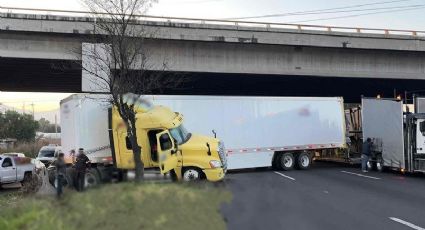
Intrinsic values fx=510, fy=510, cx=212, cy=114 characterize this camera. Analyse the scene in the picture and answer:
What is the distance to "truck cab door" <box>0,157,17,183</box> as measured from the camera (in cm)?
2386

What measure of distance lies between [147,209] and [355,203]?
253 inches

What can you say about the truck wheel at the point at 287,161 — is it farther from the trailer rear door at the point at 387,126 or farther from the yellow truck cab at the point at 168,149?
the yellow truck cab at the point at 168,149

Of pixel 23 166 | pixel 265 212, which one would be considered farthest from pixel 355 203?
pixel 23 166

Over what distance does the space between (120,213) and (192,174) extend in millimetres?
8954

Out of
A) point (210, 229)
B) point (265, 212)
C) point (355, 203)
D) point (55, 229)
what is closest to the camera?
point (55, 229)

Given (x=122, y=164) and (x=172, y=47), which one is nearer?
(x=122, y=164)

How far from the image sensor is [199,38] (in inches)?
1081

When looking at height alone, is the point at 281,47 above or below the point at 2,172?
above

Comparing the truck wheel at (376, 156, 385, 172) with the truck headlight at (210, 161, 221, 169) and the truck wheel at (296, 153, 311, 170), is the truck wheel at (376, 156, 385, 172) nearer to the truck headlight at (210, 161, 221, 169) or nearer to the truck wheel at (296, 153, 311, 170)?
the truck wheel at (296, 153, 311, 170)

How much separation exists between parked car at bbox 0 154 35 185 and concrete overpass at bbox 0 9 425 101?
5.09 meters

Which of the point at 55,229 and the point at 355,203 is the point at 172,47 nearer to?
the point at 355,203

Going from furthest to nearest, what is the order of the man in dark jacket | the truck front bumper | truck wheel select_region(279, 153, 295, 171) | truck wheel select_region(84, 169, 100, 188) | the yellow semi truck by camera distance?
truck wheel select_region(279, 153, 295, 171) < the truck front bumper < the yellow semi truck < truck wheel select_region(84, 169, 100, 188) < the man in dark jacket

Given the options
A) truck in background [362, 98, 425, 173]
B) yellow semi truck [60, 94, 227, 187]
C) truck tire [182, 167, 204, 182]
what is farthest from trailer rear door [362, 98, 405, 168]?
truck tire [182, 167, 204, 182]

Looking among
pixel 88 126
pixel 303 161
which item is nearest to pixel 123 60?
pixel 88 126
